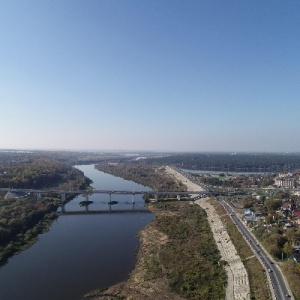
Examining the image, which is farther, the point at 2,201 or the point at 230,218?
the point at 2,201

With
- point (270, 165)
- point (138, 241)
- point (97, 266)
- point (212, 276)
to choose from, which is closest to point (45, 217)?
point (138, 241)

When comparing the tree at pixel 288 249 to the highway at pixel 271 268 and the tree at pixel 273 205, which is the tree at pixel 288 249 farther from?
the tree at pixel 273 205

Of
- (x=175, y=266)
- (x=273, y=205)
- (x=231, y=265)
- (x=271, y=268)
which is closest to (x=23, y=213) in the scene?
(x=175, y=266)

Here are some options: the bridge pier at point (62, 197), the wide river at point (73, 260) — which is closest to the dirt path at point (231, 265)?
the wide river at point (73, 260)

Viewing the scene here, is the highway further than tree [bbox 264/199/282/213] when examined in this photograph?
No

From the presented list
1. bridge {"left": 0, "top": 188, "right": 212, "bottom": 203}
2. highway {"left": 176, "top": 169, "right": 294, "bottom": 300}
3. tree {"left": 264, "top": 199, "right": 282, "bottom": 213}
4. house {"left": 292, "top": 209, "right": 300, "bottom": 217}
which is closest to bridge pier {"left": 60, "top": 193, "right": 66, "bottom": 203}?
bridge {"left": 0, "top": 188, "right": 212, "bottom": 203}

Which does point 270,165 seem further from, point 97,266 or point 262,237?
point 97,266

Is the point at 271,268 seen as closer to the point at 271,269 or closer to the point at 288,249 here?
the point at 271,269

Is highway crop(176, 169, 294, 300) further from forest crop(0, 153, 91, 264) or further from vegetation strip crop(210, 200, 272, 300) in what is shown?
forest crop(0, 153, 91, 264)

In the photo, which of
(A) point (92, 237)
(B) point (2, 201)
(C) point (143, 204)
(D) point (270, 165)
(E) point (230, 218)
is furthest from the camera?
(D) point (270, 165)
